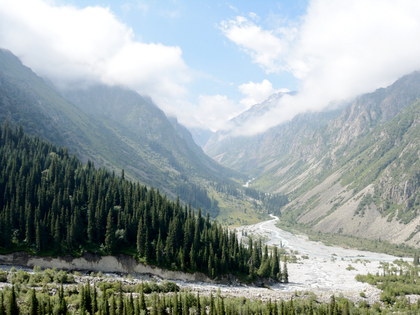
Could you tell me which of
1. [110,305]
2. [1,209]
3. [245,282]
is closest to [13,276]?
[110,305]

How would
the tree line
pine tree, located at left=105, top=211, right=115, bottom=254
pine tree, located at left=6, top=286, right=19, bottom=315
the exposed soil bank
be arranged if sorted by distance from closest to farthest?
pine tree, located at left=6, top=286, right=19, bottom=315 → the exposed soil bank → the tree line → pine tree, located at left=105, top=211, right=115, bottom=254

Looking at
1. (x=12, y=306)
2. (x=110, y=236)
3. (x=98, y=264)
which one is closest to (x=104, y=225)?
(x=110, y=236)

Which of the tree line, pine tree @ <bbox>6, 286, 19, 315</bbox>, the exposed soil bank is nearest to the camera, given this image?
pine tree @ <bbox>6, 286, 19, 315</bbox>

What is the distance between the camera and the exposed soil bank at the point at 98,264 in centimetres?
9094

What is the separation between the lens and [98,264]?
96000 millimetres

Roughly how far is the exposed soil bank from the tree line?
1.72 m

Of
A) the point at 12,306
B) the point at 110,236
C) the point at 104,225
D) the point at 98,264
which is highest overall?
the point at 104,225

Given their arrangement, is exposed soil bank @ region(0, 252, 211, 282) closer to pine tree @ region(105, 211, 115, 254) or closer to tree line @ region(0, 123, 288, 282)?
tree line @ region(0, 123, 288, 282)

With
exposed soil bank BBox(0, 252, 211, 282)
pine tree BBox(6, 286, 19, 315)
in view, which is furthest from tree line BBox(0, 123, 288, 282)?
pine tree BBox(6, 286, 19, 315)

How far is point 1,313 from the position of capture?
2013 inches

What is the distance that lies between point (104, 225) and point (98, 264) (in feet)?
42.9

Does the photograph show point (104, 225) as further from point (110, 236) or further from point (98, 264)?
point (98, 264)

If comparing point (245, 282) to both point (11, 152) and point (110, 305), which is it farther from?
point (11, 152)

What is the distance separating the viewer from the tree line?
97812mm
